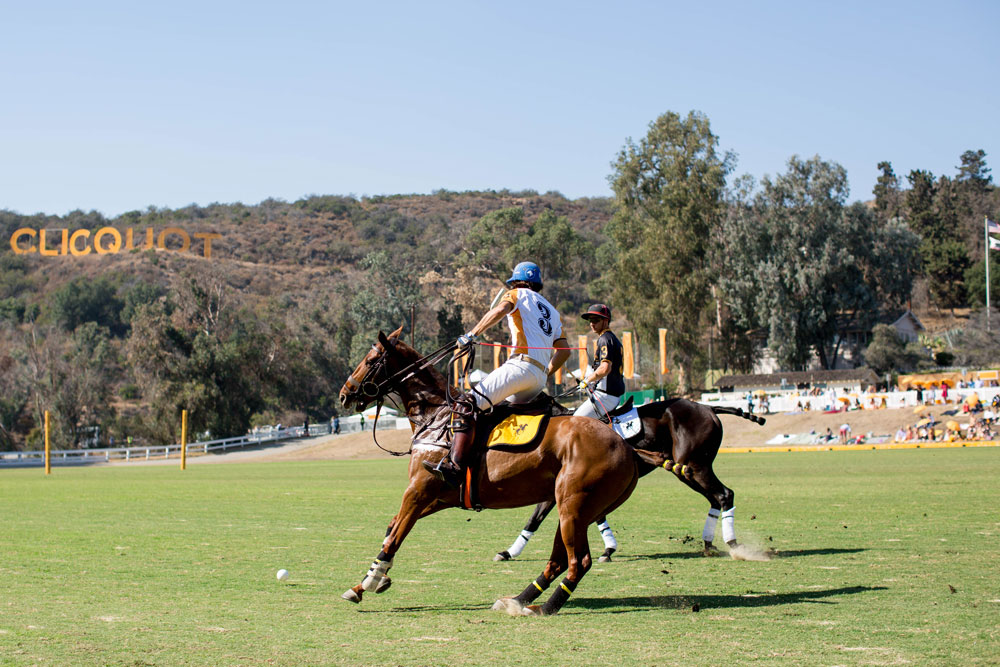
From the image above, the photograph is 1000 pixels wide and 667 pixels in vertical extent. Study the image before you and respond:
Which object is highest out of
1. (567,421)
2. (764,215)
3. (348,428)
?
(764,215)

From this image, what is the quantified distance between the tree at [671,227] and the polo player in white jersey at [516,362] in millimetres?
68676

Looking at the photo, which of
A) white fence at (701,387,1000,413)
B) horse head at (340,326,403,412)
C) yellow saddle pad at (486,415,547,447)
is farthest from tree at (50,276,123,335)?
yellow saddle pad at (486,415,547,447)

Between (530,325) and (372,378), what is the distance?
1.63 meters

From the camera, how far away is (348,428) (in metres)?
80.1

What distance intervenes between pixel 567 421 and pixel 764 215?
75.2m

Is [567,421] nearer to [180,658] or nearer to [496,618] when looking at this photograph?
[496,618]

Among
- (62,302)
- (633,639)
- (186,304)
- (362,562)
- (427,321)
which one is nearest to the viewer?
(633,639)

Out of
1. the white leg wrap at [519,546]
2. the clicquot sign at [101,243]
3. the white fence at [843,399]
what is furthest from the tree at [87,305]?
the white leg wrap at [519,546]

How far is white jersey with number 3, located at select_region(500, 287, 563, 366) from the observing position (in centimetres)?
921

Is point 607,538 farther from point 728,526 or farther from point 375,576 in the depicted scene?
point 375,576

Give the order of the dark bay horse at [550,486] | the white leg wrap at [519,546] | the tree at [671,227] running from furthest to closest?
the tree at [671,227] < the white leg wrap at [519,546] < the dark bay horse at [550,486]

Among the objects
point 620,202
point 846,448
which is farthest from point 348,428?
point 846,448

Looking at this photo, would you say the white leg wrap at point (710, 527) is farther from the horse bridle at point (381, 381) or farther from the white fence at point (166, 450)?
the white fence at point (166, 450)

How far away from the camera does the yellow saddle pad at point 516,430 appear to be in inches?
341
